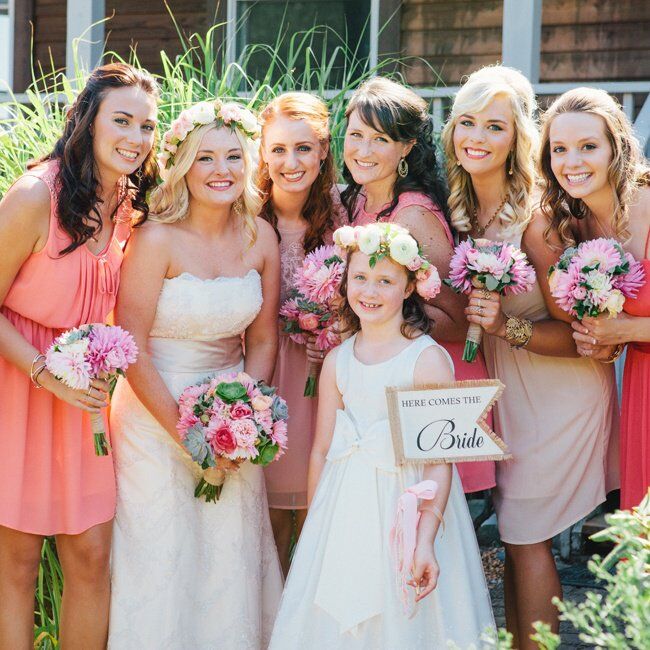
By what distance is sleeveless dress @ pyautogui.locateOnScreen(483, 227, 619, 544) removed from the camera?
4043 millimetres

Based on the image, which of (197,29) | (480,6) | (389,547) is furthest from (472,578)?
(197,29)

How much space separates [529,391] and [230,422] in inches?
47.7

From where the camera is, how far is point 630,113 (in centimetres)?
726

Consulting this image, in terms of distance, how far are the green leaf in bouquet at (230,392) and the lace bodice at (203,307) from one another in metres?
0.28

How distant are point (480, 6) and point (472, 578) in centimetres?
673

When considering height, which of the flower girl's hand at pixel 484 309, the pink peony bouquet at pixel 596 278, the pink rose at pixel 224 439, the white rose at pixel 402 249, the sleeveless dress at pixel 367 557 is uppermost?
the white rose at pixel 402 249

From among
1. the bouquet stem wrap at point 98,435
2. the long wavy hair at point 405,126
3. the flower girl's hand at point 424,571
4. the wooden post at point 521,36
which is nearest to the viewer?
the flower girl's hand at point 424,571

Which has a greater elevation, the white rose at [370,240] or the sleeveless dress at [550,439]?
the white rose at [370,240]

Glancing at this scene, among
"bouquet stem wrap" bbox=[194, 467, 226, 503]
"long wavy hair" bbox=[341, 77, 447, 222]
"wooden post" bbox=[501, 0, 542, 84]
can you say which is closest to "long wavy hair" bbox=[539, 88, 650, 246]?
"long wavy hair" bbox=[341, 77, 447, 222]

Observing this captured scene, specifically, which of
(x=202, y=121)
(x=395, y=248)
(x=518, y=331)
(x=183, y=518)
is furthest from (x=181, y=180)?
(x=518, y=331)

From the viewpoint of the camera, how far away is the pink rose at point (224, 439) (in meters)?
3.71

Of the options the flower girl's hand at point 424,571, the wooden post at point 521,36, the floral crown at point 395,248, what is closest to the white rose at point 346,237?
the floral crown at point 395,248

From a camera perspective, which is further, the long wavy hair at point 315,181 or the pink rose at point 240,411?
the long wavy hair at point 315,181

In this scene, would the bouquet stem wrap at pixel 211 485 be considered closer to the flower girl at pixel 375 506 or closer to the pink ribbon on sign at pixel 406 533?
the flower girl at pixel 375 506
